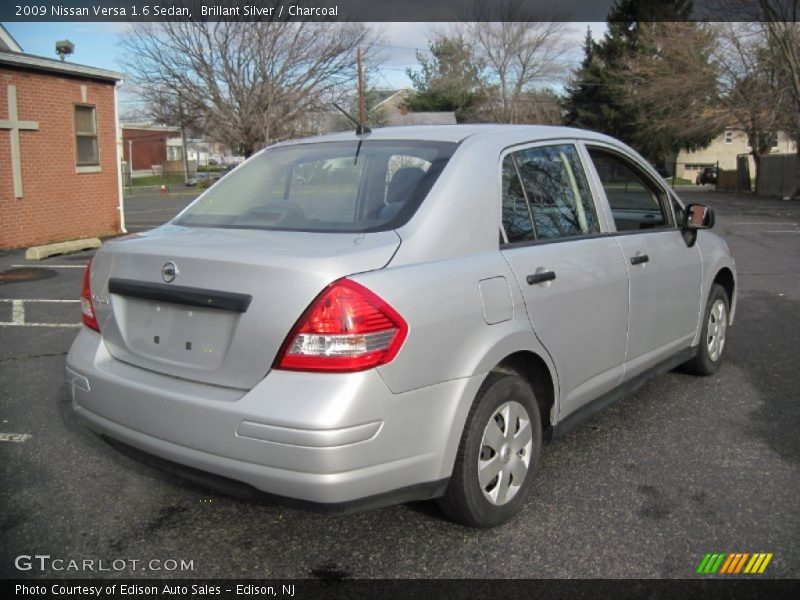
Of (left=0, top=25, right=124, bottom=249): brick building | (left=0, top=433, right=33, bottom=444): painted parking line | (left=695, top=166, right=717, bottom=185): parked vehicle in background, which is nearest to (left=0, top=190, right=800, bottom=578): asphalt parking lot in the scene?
(left=0, top=433, right=33, bottom=444): painted parking line

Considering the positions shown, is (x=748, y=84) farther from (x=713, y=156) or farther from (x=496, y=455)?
(x=713, y=156)

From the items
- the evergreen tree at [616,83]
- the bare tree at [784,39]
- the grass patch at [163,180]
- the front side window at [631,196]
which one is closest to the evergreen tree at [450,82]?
Result: the evergreen tree at [616,83]

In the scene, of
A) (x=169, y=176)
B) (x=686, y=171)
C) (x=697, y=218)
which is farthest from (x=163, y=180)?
(x=697, y=218)

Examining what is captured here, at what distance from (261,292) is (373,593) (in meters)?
1.16

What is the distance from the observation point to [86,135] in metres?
15.5

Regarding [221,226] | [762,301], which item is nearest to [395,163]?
[221,226]

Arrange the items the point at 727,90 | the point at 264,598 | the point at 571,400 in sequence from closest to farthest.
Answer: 1. the point at 264,598
2. the point at 571,400
3. the point at 727,90

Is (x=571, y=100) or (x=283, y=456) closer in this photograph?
(x=283, y=456)

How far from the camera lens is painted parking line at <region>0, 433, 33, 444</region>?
4.10m

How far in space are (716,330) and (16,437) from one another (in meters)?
4.54

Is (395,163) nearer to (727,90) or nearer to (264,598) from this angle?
(264,598)

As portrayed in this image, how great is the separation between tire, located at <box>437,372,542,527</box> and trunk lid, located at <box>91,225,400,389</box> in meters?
0.74

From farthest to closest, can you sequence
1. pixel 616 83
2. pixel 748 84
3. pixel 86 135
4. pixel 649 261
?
pixel 616 83
pixel 748 84
pixel 86 135
pixel 649 261

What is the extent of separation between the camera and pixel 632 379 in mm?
4098
